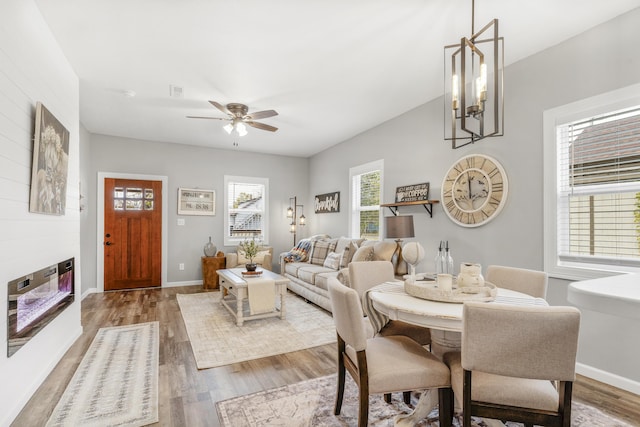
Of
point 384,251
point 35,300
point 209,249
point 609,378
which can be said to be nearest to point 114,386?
point 35,300

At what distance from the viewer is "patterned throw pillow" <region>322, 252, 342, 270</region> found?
4.69 metres

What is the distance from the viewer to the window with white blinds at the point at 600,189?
7.61 ft

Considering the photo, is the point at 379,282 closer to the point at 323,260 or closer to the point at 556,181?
the point at 556,181

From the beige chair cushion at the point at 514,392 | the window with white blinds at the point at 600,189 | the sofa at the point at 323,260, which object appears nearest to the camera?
the beige chair cushion at the point at 514,392

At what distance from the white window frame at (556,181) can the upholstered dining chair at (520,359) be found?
1.55m

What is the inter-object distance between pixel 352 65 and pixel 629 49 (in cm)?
209

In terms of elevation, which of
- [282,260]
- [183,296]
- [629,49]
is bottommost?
[183,296]

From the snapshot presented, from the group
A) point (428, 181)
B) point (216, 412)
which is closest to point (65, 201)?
point (216, 412)

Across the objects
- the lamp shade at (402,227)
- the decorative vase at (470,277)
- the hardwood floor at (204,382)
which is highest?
the lamp shade at (402,227)

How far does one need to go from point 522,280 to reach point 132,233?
5.88 meters

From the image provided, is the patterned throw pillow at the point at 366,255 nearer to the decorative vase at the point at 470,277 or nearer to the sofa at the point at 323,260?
the sofa at the point at 323,260

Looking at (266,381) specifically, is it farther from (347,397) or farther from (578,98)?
(578,98)

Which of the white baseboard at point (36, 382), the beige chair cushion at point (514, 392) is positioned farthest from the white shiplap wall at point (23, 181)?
the beige chair cushion at point (514, 392)

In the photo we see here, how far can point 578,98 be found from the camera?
2555mm
